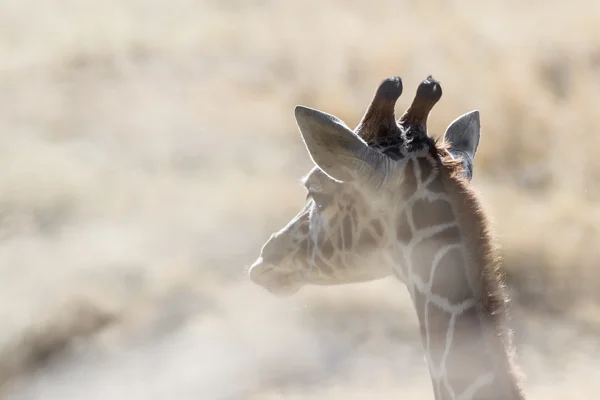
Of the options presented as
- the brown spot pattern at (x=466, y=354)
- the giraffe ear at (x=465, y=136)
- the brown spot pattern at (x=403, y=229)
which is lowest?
the brown spot pattern at (x=466, y=354)

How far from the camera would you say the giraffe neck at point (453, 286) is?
265 centimetres

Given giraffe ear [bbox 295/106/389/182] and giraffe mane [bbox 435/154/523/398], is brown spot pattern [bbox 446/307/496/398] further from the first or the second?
giraffe ear [bbox 295/106/389/182]

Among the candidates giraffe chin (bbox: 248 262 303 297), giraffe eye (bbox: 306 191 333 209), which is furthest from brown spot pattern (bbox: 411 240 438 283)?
giraffe chin (bbox: 248 262 303 297)

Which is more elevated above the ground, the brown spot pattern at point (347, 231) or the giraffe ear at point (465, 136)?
the giraffe ear at point (465, 136)

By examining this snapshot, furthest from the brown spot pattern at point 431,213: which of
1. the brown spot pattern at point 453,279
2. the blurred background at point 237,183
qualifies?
the blurred background at point 237,183

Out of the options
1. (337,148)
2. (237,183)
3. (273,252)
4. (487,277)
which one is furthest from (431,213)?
(237,183)

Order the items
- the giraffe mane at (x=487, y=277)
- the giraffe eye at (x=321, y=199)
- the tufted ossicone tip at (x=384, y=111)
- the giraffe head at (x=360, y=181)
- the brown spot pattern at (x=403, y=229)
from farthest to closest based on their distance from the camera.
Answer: the giraffe eye at (x=321, y=199) < the tufted ossicone tip at (x=384, y=111) < the brown spot pattern at (x=403, y=229) < the giraffe head at (x=360, y=181) < the giraffe mane at (x=487, y=277)

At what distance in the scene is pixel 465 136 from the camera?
3480 millimetres

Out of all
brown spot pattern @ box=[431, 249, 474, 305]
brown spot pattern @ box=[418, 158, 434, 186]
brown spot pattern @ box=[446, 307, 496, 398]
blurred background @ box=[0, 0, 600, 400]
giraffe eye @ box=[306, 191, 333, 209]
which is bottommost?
brown spot pattern @ box=[446, 307, 496, 398]

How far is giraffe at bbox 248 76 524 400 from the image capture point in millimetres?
2689

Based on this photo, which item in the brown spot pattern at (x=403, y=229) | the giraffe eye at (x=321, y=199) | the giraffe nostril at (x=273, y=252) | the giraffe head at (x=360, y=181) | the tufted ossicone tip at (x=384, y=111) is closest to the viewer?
the giraffe head at (x=360, y=181)

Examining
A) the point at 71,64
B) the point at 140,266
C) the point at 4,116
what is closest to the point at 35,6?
the point at 71,64

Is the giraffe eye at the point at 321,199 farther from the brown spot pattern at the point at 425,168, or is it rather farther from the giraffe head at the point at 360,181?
the brown spot pattern at the point at 425,168

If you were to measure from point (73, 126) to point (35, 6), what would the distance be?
3.75 m
